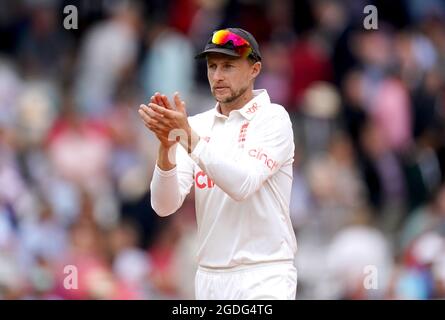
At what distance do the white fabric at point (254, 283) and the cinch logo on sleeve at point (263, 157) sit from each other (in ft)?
1.82

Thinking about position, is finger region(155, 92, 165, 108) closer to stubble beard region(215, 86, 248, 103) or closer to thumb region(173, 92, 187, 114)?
thumb region(173, 92, 187, 114)

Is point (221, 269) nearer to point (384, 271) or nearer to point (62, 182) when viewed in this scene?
point (384, 271)

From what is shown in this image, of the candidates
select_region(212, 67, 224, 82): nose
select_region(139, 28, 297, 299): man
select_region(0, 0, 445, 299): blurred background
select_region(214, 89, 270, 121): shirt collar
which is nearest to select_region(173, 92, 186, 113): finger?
select_region(139, 28, 297, 299): man

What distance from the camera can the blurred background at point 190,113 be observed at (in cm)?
1365

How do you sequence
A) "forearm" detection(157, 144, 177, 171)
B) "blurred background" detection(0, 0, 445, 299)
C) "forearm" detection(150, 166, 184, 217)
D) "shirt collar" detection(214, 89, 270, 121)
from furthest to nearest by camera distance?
"blurred background" detection(0, 0, 445, 299), "shirt collar" detection(214, 89, 270, 121), "forearm" detection(150, 166, 184, 217), "forearm" detection(157, 144, 177, 171)

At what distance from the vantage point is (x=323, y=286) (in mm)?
13625

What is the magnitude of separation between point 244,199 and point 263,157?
282mm

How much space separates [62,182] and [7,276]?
2.40m

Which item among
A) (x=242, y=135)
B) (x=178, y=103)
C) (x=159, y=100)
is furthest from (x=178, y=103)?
(x=242, y=135)

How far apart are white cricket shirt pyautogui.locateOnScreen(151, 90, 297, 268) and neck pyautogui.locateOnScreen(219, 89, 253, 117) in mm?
37

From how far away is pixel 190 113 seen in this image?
50.5ft

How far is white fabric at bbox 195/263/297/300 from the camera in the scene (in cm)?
889

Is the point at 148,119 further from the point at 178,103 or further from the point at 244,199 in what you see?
the point at 244,199

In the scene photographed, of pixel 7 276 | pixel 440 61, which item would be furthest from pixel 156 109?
pixel 440 61
